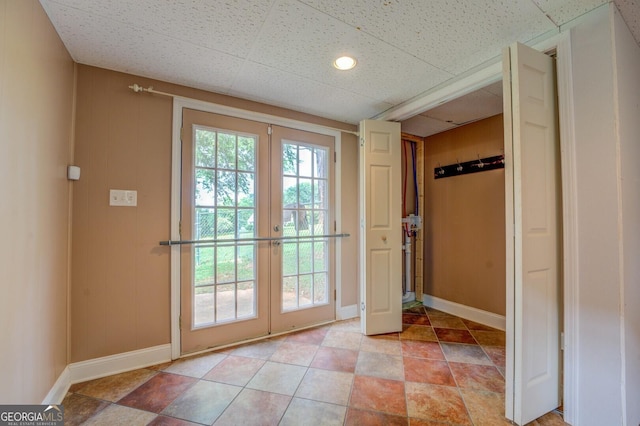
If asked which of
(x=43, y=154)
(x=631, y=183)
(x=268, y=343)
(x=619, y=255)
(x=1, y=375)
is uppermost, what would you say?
(x=43, y=154)

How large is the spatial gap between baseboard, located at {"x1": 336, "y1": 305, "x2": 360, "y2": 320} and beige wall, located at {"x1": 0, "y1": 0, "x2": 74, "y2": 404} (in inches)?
92.0

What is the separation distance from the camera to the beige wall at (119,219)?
1884 millimetres

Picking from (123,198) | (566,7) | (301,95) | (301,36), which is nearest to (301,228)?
(301,95)

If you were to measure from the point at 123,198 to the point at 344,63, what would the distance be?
1.97 m

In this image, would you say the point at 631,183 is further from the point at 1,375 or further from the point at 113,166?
the point at 113,166

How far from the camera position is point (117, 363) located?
197 centimetres

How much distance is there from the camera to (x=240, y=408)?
1.59 meters

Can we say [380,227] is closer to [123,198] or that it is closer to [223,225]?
[223,225]

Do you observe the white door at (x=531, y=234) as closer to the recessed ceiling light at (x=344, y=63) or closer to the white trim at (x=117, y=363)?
the recessed ceiling light at (x=344, y=63)

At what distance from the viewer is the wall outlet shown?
1.97 m

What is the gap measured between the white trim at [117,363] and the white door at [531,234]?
2.47 meters

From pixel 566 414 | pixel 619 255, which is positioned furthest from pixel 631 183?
pixel 566 414

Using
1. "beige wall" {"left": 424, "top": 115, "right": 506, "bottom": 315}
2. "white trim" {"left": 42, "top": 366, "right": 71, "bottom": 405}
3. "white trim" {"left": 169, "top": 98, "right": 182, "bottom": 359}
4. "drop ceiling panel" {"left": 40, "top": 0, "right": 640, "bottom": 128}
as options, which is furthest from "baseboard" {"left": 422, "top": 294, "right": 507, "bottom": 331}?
"white trim" {"left": 42, "top": 366, "right": 71, "bottom": 405}

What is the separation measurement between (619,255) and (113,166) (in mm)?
3245
